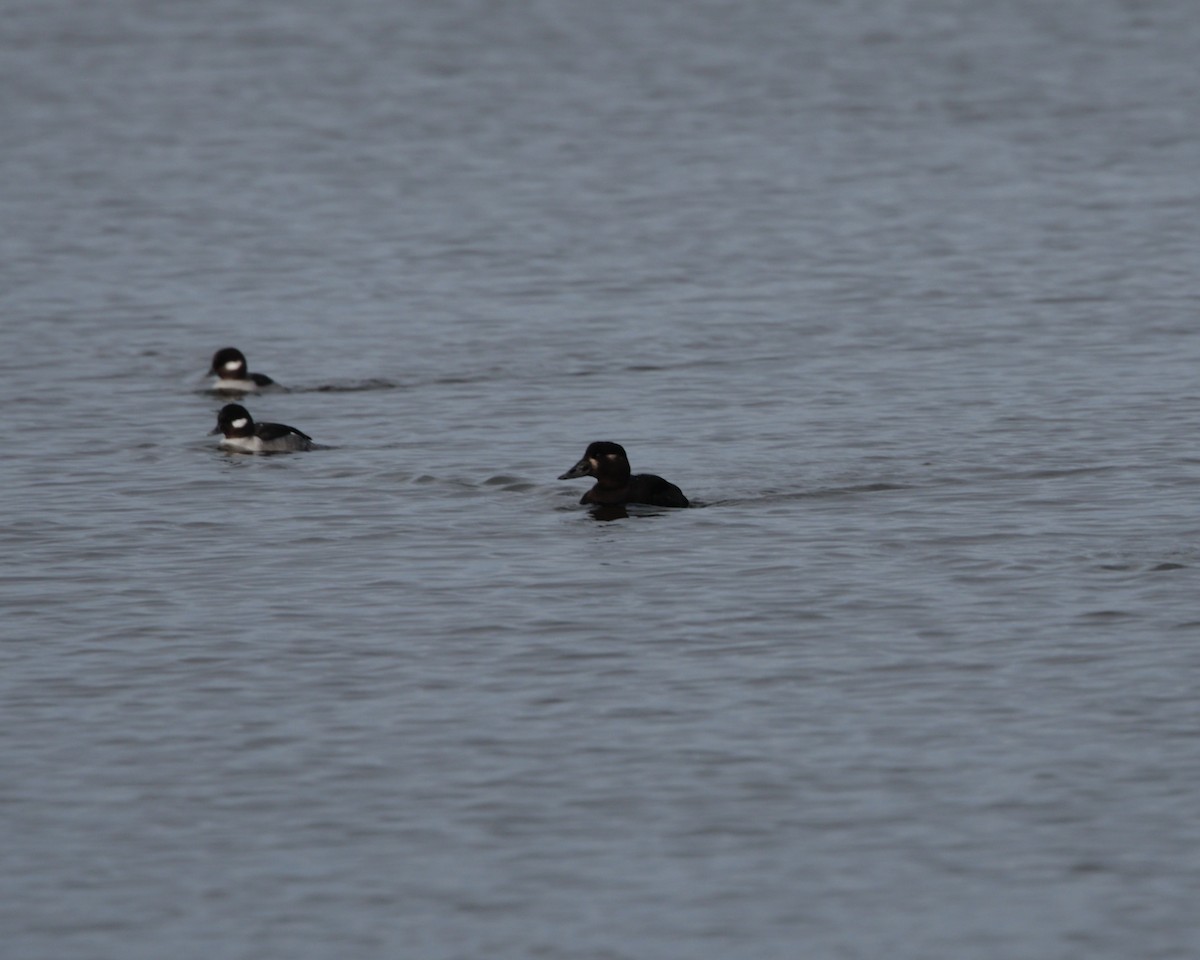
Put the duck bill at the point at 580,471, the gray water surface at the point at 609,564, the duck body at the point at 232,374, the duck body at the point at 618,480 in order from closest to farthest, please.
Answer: the gray water surface at the point at 609,564, the duck body at the point at 618,480, the duck bill at the point at 580,471, the duck body at the point at 232,374

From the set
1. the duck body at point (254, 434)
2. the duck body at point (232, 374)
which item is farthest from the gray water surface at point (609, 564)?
the duck body at point (232, 374)

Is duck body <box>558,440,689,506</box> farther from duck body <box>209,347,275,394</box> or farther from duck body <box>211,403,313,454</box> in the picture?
duck body <box>209,347,275,394</box>

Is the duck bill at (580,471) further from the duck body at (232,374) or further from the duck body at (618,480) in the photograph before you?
the duck body at (232,374)

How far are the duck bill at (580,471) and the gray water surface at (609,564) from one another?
13.6 inches

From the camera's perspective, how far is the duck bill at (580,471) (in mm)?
19484

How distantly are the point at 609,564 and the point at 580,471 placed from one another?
6.03 feet

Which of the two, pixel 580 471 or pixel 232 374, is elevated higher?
pixel 232 374

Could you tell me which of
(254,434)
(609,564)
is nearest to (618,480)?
(609,564)

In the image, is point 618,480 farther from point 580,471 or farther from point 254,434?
point 254,434

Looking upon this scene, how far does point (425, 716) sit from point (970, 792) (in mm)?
3339

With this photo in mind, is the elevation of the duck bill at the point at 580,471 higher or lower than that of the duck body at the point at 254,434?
lower

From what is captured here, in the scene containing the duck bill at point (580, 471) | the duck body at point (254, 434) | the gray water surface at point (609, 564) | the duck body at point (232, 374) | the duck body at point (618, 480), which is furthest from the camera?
the duck body at point (232, 374)

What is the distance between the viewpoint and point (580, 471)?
19594 mm

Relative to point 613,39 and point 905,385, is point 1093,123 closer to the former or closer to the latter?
point 613,39
